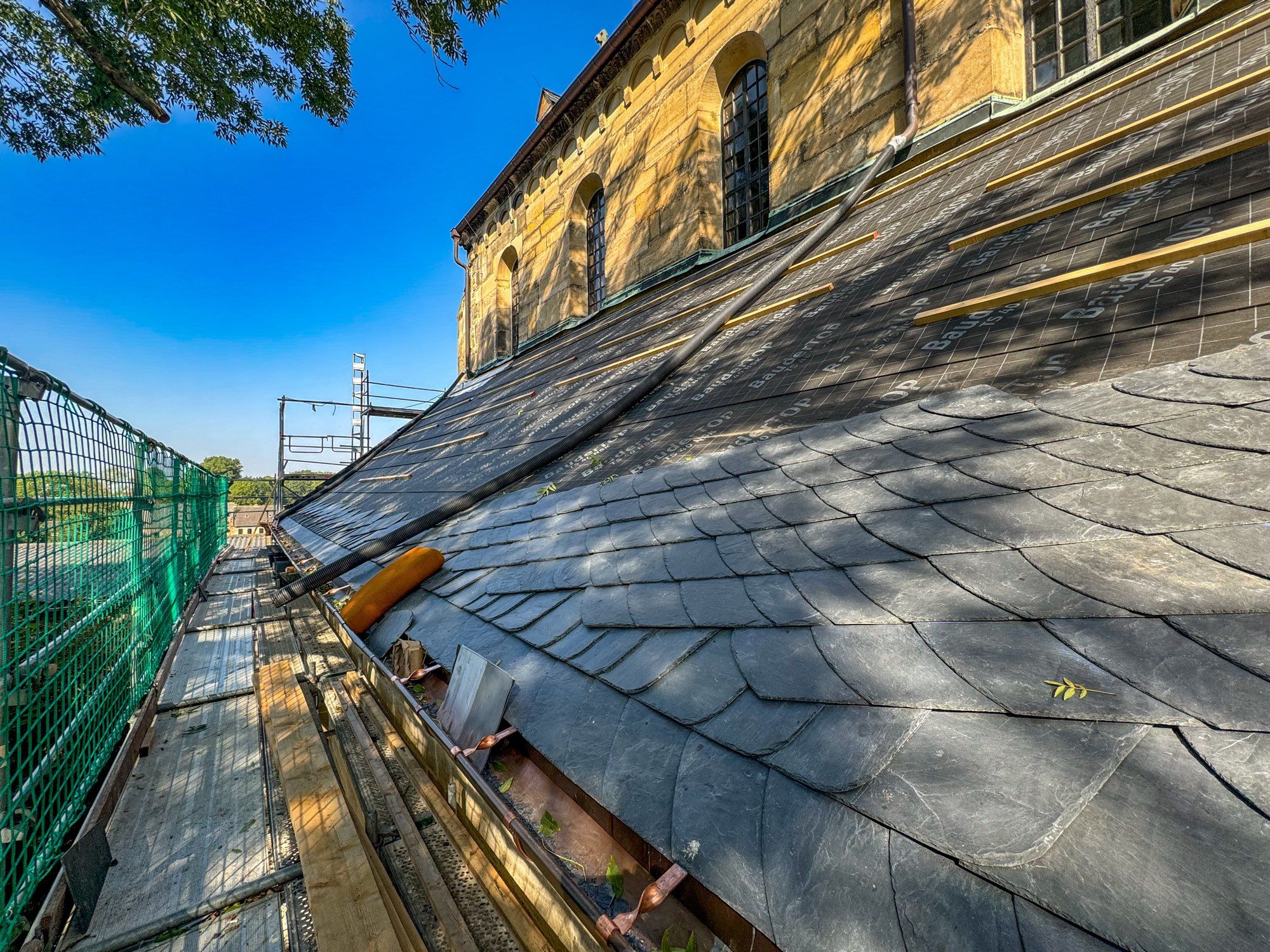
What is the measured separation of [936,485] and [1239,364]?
0.78 metres

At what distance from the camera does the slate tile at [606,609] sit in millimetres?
1563

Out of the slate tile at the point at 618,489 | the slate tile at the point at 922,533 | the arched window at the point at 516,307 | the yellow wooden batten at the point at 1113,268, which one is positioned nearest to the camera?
the slate tile at the point at 922,533

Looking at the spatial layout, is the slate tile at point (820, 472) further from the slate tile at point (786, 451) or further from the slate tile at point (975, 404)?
the slate tile at point (975, 404)

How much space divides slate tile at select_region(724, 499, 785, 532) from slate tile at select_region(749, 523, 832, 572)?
0.04 m

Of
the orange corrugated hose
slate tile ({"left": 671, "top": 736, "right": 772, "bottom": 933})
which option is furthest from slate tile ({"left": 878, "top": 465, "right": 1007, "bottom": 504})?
the orange corrugated hose

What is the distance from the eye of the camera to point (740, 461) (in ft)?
7.43

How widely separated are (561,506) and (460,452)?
351cm

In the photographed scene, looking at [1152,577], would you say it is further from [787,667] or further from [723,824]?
[723,824]

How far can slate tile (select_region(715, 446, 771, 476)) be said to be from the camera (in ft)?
7.04

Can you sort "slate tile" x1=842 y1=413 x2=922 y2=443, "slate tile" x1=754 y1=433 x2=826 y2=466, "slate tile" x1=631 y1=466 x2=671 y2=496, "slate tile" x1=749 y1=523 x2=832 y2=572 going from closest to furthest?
"slate tile" x1=749 y1=523 x2=832 y2=572, "slate tile" x1=842 y1=413 x2=922 y2=443, "slate tile" x1=754 y1=433 x2=826 y2=466, "slate tile" x1=631 y1=466 x2=671 y2=496

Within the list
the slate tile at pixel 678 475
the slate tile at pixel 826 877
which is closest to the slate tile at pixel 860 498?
the slate tile at pixel 678 475

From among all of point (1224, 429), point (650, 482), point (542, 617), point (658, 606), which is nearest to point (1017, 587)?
point (1224, 429)

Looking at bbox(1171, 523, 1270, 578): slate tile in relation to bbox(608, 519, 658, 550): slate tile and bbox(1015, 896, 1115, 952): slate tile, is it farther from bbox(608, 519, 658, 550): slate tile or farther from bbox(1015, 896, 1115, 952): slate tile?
bbox(608, 519, 658, 550): slate tile

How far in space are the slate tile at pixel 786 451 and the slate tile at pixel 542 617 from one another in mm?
991
